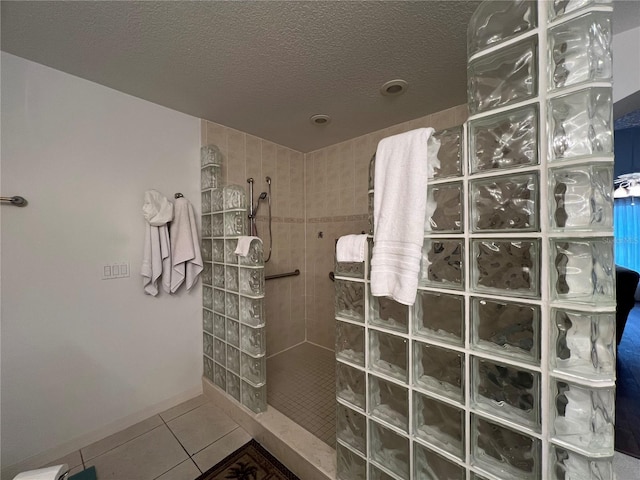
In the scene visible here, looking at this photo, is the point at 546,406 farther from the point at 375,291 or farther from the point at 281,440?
the point at 281,440

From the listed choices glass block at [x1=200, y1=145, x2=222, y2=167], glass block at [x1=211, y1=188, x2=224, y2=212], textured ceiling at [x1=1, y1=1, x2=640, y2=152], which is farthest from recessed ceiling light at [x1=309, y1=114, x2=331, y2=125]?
glass block at [x1=211, y1=188, x2=224, y2=212]

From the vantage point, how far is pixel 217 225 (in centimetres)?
167

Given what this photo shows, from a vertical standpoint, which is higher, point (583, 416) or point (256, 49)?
point (256, 49)

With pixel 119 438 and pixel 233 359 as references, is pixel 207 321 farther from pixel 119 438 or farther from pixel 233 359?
pixel 119 438

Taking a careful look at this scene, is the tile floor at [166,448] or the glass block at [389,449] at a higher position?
the glass block at [389,449]

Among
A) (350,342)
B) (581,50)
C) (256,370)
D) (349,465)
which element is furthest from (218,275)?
(581,50)

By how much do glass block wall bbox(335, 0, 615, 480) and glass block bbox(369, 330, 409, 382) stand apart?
20 mm

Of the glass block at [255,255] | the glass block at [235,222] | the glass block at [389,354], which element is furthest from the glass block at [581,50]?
the glass block at [235,222]

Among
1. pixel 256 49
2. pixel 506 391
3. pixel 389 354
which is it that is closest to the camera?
pixel 506 391

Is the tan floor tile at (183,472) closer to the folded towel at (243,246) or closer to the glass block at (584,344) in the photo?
the folded towel at (243,246)

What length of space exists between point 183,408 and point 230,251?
1143mm

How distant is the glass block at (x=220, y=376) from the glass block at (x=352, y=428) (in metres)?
0.99

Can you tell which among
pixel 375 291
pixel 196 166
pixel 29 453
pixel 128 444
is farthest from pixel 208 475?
pixel 196 166

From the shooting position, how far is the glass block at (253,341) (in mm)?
1384
